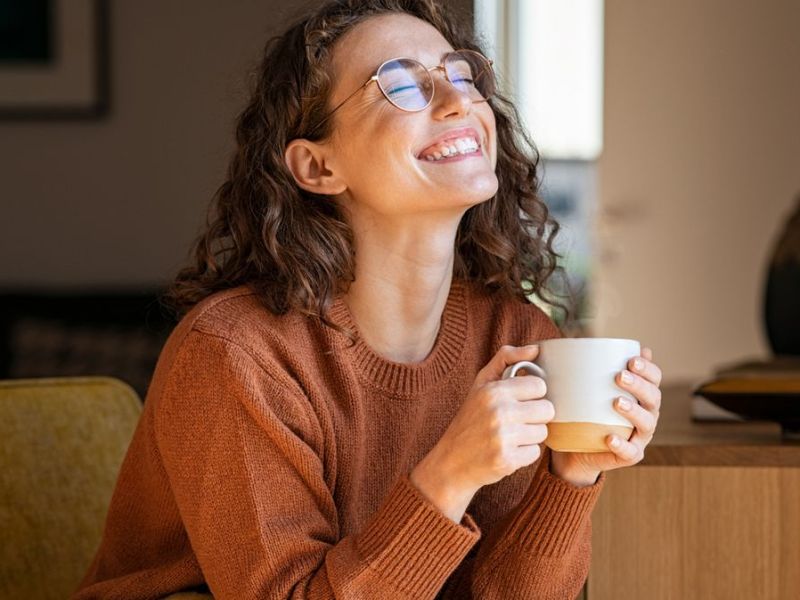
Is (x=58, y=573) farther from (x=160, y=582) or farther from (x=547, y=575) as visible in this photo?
(x=547, y=575)

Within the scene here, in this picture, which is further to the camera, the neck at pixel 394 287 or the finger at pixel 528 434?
the neck at pixel 394 287

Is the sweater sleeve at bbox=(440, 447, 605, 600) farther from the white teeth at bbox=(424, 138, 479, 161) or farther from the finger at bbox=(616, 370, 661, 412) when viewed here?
the white teeth at bbox=(424, 138, 479, 161)

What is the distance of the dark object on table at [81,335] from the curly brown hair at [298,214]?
2.27 metres

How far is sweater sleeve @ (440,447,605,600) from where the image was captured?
120 cm

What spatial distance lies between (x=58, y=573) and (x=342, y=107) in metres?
0.68

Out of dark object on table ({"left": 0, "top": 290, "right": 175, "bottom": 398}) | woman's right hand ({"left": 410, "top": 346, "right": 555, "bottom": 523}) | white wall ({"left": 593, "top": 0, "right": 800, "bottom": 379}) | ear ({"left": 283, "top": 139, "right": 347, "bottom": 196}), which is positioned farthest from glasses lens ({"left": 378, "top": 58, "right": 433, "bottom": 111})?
white wall ({"left": 593, "top": 0, "right": 800, "bottom": 379})

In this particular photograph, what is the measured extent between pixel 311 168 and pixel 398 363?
253 mm

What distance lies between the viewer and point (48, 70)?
Answer: 12.9 feet

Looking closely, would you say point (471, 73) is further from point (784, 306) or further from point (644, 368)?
point (784, 306)

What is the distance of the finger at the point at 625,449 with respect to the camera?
1057 millimetres

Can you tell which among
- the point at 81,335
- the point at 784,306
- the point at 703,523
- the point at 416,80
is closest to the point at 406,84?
the point at 416,80

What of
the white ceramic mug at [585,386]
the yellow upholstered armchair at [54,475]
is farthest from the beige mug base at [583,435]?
the yellow upholstered armchair at [54,475]

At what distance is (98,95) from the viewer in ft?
12.9

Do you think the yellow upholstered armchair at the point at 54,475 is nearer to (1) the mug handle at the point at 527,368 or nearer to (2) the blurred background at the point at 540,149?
(1) the mug handle at the point at 527,368
